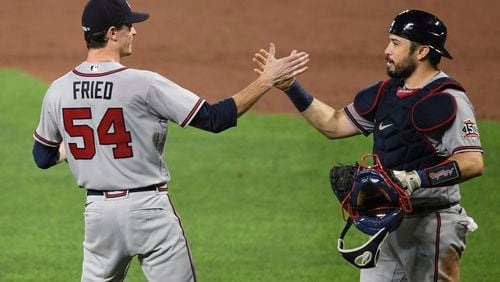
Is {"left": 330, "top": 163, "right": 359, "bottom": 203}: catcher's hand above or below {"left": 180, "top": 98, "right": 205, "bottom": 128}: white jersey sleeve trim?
below

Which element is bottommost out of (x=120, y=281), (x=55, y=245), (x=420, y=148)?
(x=55, y=245)

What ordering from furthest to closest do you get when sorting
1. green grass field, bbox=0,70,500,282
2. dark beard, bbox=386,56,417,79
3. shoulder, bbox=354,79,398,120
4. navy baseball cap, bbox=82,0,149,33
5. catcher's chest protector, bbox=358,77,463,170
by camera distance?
green grass field, bbox=0,70,500,282, shoulder, bbox=354,79,398,120, dark beard, bbox=386,56,417,79, catcher's chest protector, bbox=358,77,463,170, navy baseball cap, bbox=82,0,149,33

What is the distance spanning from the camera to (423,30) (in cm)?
566

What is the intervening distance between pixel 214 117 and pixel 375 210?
38.7 inches

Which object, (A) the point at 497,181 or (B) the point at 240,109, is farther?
(A) the point at 497,181

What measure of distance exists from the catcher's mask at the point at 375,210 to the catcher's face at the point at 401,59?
0.54 metres

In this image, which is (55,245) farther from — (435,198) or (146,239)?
(435,198)

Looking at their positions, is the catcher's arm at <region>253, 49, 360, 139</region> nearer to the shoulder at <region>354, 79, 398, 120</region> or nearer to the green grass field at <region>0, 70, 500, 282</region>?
the shoulder at <region>354, 79, 398, 120</region>

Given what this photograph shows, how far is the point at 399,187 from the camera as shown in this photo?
5.30 metres

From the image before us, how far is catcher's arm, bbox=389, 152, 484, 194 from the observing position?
5.34 metres

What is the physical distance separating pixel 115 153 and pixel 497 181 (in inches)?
245

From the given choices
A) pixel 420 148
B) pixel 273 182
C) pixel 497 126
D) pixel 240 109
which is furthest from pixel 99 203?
pixel 497 126

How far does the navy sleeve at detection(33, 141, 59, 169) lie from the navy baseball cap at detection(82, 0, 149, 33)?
0.71 meters

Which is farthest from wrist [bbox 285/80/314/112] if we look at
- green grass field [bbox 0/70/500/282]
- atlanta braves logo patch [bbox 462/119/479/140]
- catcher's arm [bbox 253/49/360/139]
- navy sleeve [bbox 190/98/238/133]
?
green grass field [bbox 0/70/500/282]
